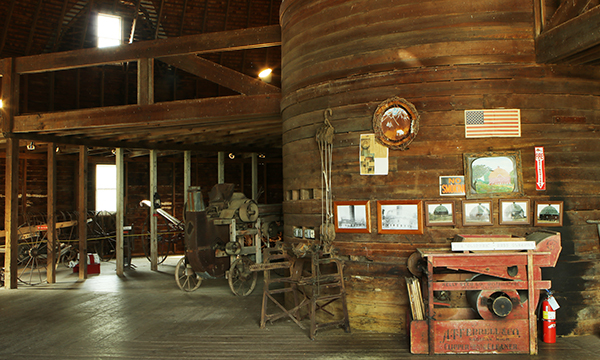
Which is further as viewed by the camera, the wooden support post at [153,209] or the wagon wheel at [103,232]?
the wagon wheel at [103,232]

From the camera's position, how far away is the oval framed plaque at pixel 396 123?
5.62 metres

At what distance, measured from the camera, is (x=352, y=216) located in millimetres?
Answer: 5945

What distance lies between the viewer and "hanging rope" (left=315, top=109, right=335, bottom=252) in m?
6.04

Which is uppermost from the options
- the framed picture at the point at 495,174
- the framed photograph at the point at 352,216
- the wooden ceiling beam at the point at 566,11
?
the wooden ceiling beam at the point at 566,11

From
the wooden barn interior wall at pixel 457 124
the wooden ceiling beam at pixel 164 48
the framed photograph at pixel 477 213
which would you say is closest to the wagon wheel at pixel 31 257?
the wooden ceiling beam at pixel 164 48

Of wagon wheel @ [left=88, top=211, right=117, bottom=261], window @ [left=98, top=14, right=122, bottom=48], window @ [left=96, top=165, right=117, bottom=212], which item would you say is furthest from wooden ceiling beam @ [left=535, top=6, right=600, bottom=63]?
window @ [left=96, top=165, right=117, bottom=212]

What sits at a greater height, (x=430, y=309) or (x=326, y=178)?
(x=326, y=178)

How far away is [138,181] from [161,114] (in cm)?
745

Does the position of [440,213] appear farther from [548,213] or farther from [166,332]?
[166,332]

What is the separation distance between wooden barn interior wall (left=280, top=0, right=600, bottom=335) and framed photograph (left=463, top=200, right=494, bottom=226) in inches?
3.3

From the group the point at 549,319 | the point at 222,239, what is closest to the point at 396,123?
the point at 549,319

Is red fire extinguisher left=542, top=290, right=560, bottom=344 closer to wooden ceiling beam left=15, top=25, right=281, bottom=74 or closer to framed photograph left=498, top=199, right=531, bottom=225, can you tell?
framed photograph left=498, top=199, right=531, bottom=225

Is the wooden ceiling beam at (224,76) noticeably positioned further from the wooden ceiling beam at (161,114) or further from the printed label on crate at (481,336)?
the printed label on crate at (481,336)

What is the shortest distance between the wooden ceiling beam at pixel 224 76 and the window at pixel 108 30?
19.9 feet
